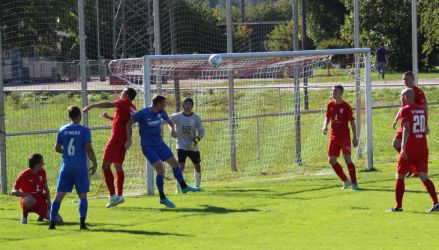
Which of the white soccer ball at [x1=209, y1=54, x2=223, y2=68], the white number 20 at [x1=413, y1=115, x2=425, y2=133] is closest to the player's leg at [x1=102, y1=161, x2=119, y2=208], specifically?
the white soccer ball at [x1=209, y1=54, x2=223, y2=68]

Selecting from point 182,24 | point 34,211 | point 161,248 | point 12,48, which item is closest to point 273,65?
point 182,24

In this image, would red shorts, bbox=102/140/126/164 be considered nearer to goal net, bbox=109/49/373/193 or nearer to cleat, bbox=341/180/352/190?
goal net, bbox=109/49/373/193

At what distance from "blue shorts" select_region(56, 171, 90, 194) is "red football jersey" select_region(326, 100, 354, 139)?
572 cm

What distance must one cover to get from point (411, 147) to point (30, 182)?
19.9ft

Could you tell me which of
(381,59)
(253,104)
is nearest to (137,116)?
(253,104)

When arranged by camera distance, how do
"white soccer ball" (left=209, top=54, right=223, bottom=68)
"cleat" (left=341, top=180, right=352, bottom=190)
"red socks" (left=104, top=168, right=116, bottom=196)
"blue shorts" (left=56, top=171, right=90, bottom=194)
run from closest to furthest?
1. "blue shorts" (left=56, top=171, right=90, bottom=194)
2. "red socks" (left=104, top=168, right=116, bottom=196)
3. "cleat" (left=341, top=180, right=352, bottom=190)
4. "white soccer ball" (left=209, top=54, right=223, bottom=68)

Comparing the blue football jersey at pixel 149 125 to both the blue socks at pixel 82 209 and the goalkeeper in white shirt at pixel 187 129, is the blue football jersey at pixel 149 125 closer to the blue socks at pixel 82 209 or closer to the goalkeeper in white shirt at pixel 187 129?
the goalkeeper in white shirt at pixel 187 129

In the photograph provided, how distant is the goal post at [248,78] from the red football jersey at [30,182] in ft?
12.5

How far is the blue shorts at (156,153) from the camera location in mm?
16297

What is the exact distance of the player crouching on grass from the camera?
14.6 meters

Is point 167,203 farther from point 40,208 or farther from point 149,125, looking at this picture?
point 40,208

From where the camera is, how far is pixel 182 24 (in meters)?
22.5

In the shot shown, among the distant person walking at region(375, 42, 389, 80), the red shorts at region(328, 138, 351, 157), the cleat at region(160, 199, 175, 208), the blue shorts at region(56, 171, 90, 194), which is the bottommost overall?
the cleat at region(160, 199, 175, 208)

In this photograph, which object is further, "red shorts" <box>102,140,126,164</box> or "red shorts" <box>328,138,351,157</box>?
"red shorts" <box>328,138,351,157</box>
